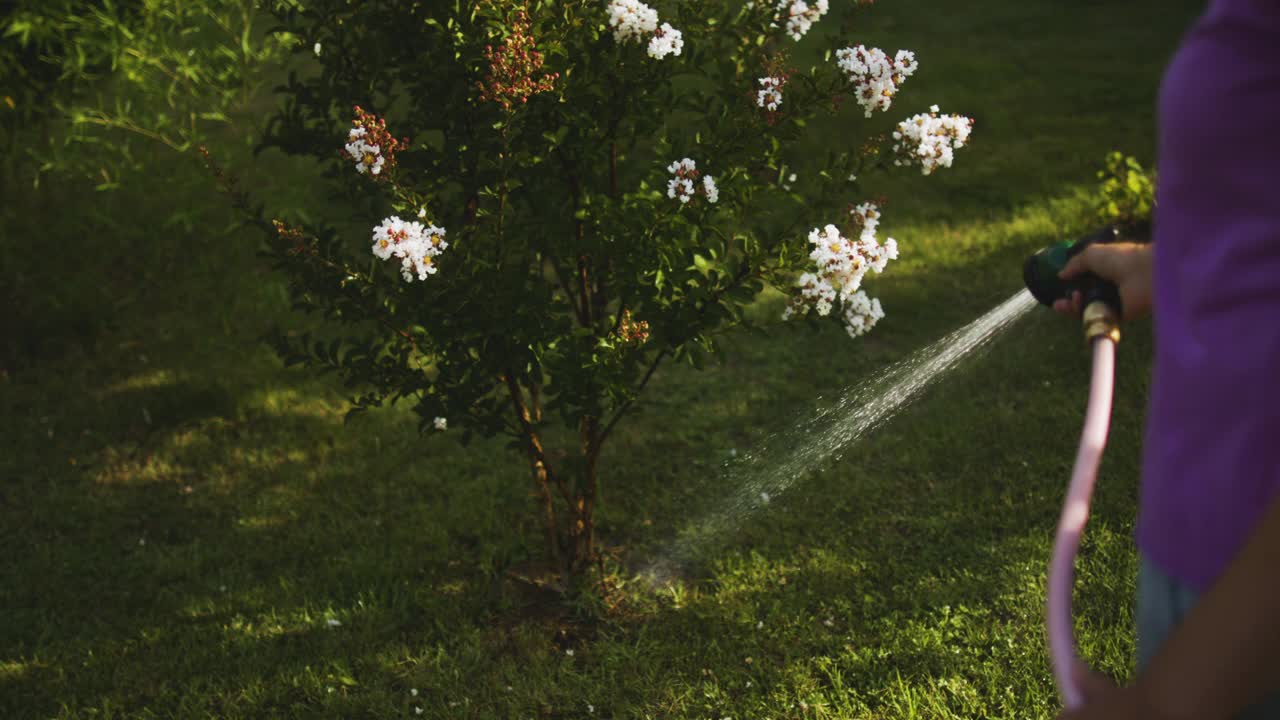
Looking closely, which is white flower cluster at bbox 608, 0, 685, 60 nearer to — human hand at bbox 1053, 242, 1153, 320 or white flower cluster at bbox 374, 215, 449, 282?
white flower cluster at bbox 374, 215, 449, 282

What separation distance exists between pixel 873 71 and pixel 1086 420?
4.21 feet

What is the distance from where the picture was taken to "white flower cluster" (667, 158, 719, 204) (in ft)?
7.98

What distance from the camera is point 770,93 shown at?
7.97ft

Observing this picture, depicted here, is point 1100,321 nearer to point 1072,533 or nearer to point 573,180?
point 1072,533

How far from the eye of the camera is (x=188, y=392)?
180 inches

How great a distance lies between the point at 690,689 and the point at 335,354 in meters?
1.32

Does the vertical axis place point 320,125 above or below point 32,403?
below

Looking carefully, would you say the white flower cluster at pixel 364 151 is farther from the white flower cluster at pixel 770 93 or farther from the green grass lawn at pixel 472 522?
the green grass lawn at pixel 472 522

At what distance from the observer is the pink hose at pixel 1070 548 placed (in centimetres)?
109

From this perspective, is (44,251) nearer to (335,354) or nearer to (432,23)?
(335,354)

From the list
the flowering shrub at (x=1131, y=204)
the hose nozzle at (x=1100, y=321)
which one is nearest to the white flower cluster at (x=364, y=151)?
the hose nozzle at (x=1100, y=321)

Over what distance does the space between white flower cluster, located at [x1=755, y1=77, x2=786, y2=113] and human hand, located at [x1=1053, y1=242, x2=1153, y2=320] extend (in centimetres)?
101

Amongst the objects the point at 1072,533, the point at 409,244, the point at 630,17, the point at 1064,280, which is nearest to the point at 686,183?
the point at 630,17

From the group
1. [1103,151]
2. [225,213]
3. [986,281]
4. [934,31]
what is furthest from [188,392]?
[934,31]
